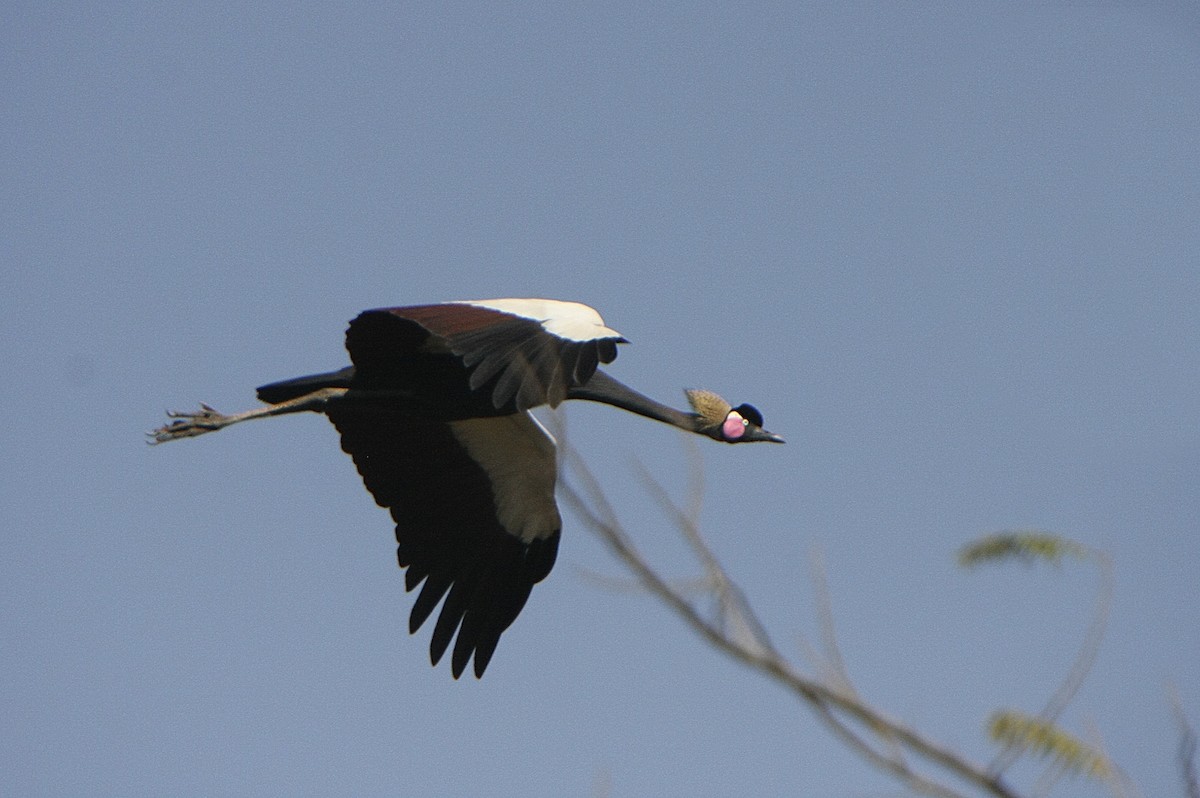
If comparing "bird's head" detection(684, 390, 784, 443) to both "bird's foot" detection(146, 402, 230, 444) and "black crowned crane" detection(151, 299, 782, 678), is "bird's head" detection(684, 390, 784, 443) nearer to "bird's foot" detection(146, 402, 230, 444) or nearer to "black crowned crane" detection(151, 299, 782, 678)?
"black crowned crane" detection(151, 299, 782, 678)

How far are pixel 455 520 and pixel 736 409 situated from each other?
158 centimetres

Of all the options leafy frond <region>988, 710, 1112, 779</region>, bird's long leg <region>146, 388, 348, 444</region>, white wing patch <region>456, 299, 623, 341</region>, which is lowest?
leafy frond <region>988, 710, 1112, 779</region>

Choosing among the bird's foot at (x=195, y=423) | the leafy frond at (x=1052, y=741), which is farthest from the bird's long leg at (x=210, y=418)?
the leafy frond at (x=1052, y=741)

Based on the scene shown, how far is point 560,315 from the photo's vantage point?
574cm

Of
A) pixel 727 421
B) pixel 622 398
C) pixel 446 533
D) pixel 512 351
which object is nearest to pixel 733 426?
pixel 727 421

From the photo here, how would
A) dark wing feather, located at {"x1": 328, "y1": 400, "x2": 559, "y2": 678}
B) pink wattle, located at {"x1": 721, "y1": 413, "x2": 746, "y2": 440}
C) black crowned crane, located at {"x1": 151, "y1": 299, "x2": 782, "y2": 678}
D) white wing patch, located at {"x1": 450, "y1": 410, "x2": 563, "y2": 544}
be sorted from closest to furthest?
black crowned crane, located at {"x1": 151, "y1": 299, "x2": 782, "y2": 678} < dark wing feather, located at {"x1": 328, "y1": 400, "x2": 559, "y2": 678} < white wing patch, located at {"x1": 450, "y1": 410, "x2": 563, "y2": 544} < pink wattle, located at {"x1": 721, "y1": 413, "x2": 746, "y2": 440}

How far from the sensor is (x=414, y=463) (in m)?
7.25

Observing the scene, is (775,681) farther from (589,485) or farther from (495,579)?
(495,579)

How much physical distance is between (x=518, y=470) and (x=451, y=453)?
1.15ft

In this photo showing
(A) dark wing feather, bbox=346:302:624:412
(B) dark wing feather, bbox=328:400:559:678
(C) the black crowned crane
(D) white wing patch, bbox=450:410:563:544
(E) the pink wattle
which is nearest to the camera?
(A) dark wing feather, bbox=346:302:624:412

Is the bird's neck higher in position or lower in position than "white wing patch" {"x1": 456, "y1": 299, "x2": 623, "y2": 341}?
lower

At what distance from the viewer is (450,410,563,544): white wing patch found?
7.30 metres

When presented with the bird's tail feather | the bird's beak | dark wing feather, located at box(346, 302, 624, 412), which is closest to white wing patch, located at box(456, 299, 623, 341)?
dark wing feather, located at box(346, 302, 624, 412)

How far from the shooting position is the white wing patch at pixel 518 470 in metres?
7.30
